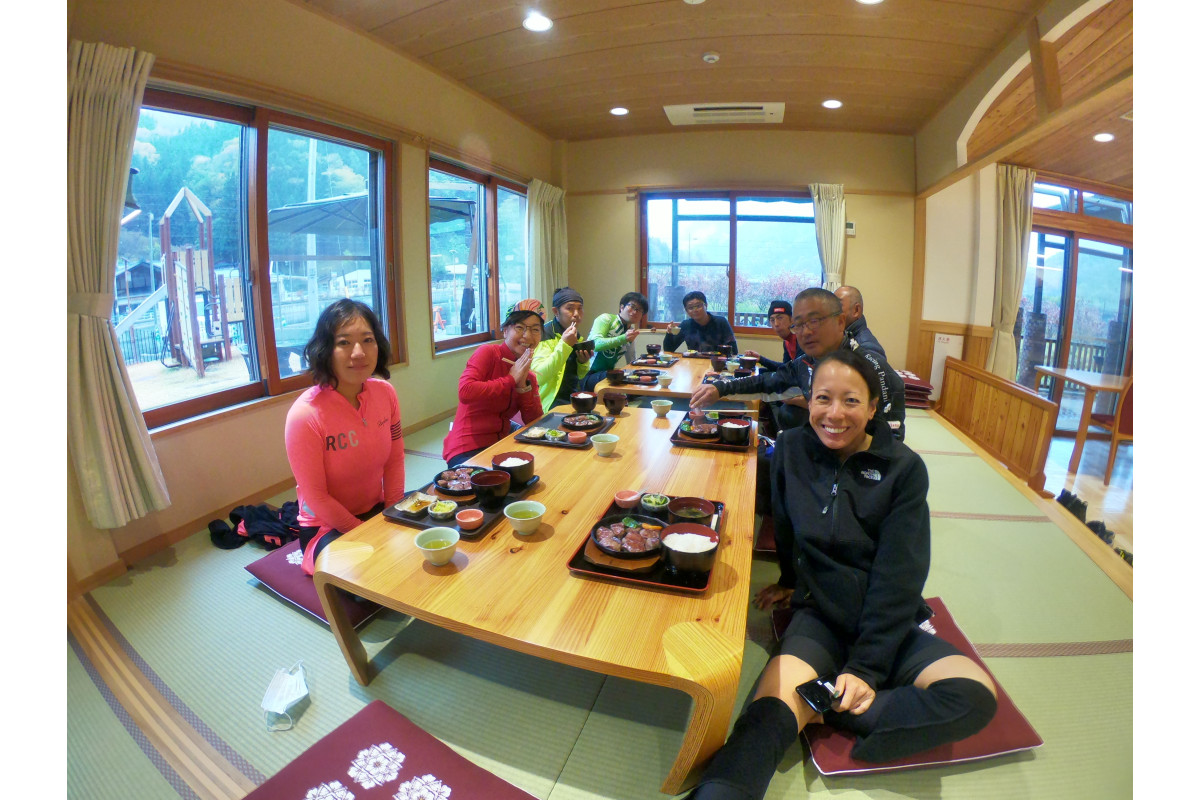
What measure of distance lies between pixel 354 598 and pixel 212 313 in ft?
7.13

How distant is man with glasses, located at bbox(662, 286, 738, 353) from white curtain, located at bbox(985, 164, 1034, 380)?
2.94m

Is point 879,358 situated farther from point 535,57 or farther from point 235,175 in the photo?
point 235,175

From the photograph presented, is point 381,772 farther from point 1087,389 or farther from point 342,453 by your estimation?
point 1087,389

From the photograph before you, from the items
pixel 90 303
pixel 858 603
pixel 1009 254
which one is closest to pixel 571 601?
pixel 858 603

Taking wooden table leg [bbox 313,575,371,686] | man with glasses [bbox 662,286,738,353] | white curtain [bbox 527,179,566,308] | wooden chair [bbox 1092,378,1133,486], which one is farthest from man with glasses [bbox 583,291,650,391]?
wooden chair [bbox 1092,378,1133,486]

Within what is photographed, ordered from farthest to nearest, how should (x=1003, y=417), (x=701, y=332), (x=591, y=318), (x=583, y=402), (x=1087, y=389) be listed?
(x=591, y=318), (x=701, y=332), (x=1087, y=389), (x=1003, y=417), (x=583, y=402)

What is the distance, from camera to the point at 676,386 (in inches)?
134

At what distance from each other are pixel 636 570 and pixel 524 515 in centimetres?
37

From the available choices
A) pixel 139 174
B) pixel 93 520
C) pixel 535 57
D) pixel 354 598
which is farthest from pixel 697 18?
pixel 93 520

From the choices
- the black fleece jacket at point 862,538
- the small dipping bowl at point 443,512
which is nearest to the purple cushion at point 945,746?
the black fleece jacket at point 862,538

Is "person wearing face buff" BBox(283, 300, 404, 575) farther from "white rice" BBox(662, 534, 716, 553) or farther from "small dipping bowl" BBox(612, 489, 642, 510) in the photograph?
Answer: "white rice" BBox(662, 534, 716, 553)

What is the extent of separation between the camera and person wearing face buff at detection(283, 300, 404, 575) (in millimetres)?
1792

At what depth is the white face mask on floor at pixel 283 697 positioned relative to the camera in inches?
58.1

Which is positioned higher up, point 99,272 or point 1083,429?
point 99,272
